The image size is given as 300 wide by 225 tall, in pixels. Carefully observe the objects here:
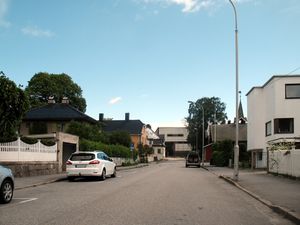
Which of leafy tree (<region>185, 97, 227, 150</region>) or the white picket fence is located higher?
leafy tree (<region>185, 97, 227, 150</region>)

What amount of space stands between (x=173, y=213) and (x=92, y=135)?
37943mm

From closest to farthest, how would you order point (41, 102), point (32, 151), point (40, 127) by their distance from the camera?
point (32, 151)
point (40, 127)
point (41, 102)

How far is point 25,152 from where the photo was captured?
25.8m

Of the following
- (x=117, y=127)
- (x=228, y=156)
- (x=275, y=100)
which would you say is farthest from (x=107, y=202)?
(x=117, y=127)

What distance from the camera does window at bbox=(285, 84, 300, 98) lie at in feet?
138

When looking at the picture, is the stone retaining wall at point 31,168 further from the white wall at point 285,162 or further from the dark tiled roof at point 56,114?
the dark tiled roof at point 56,114

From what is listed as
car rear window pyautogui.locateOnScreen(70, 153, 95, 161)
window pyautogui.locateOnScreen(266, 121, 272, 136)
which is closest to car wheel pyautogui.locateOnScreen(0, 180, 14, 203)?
car rear window pyautogui.locateOnScreen(70, 153, 95, 161)

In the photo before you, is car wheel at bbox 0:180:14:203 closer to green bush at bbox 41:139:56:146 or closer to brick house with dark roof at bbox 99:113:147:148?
green bush at bbox 41:139:56:146

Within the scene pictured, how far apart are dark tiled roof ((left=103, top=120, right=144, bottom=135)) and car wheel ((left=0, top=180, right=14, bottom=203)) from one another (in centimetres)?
9203

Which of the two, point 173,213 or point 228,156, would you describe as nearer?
point 173,213

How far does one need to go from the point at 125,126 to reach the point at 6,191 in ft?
313

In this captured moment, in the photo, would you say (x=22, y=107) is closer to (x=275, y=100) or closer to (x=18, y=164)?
(x=18, y=164)

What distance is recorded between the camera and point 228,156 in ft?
188

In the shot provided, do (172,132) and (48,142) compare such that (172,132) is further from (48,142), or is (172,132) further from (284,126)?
(48,142)
